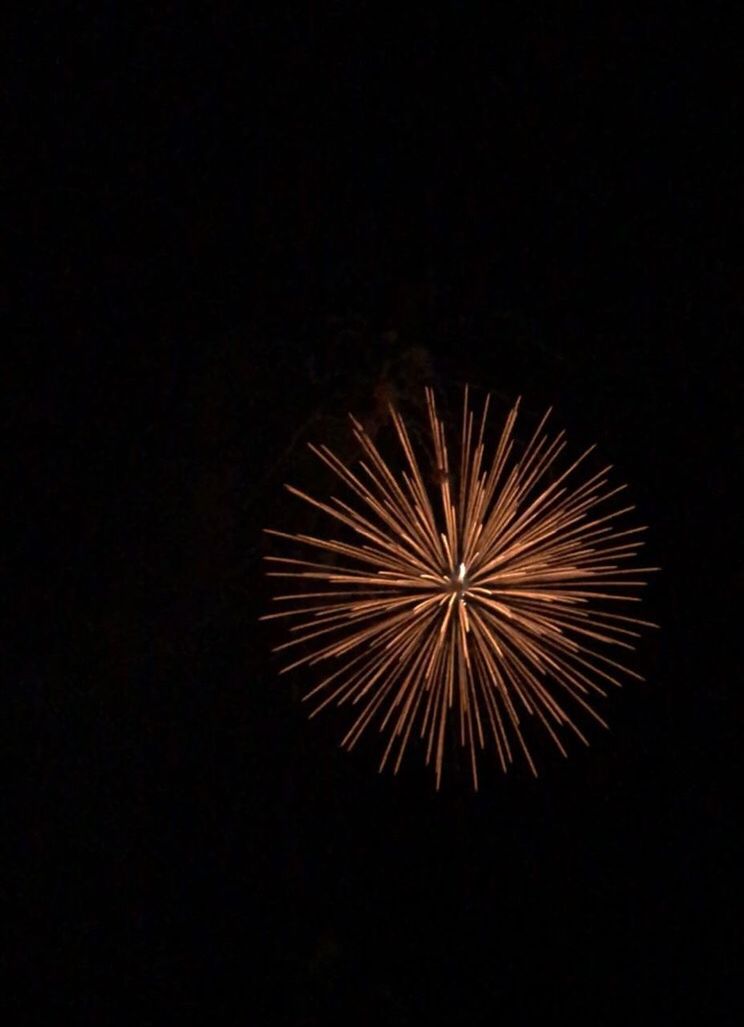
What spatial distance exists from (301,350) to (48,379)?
453 millimetres

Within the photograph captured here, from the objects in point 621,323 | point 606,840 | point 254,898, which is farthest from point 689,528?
point 254,898

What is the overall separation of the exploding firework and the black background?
6 cm

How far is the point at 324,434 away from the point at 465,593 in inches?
15.4

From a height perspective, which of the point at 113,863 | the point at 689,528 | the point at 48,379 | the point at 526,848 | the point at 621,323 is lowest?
the point at 113,863

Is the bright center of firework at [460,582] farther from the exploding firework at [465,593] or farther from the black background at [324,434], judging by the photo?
the black background at [324,434]

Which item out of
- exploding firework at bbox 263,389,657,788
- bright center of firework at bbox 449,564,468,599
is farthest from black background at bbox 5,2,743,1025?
bright center of firework at bbox 449,564,468,599

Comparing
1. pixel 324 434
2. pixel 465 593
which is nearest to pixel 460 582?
pixel 465 593

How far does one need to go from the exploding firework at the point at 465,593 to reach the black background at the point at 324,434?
0.18ft

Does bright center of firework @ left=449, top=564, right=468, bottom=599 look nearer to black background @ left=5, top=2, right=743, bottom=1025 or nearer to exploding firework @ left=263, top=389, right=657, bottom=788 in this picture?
exploding firework @ left=263, top=389, right=657, bottom=788

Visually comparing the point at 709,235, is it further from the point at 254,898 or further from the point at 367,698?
the point at 254,898

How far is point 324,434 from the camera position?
2.95 metres

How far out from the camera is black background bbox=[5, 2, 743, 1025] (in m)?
2.91

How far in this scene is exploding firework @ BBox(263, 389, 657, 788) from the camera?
2865 millimetres

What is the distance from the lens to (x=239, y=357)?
2.94m
